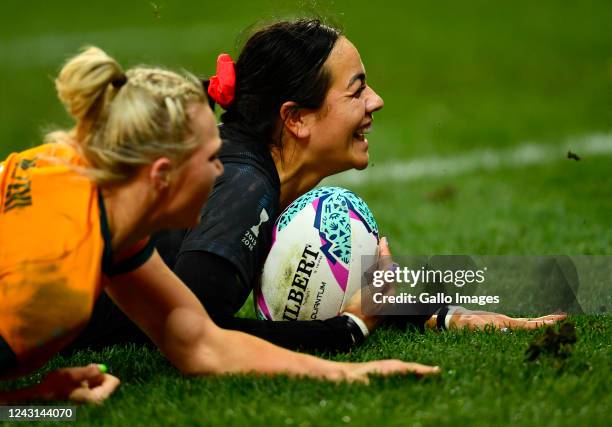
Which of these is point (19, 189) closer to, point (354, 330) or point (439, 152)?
point (354, 330)

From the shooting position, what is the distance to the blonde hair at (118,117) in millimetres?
4023

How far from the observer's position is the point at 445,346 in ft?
16.5

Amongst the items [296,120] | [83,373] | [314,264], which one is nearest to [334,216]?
[314,264]

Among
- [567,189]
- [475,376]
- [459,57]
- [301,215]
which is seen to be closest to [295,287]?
[301,215]

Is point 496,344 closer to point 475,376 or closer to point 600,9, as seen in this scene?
point 475,376

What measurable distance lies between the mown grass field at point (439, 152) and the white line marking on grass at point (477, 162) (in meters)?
0.20

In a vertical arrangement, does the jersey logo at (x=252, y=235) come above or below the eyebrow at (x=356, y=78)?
below

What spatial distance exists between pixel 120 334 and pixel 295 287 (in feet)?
3.01

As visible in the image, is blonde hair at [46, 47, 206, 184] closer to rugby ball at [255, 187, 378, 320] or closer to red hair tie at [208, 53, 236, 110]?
rugby ball at [255, 187, 378, 320]

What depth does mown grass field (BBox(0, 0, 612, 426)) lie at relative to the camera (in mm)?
4086

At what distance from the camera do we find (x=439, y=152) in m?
12.9

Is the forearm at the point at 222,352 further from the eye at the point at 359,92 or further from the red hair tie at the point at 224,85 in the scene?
the eye at the point at 359,92

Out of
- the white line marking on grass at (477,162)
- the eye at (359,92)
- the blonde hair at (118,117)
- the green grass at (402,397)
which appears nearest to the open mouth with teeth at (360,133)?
the eye at (359,92)

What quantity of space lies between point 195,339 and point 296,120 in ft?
5.54
